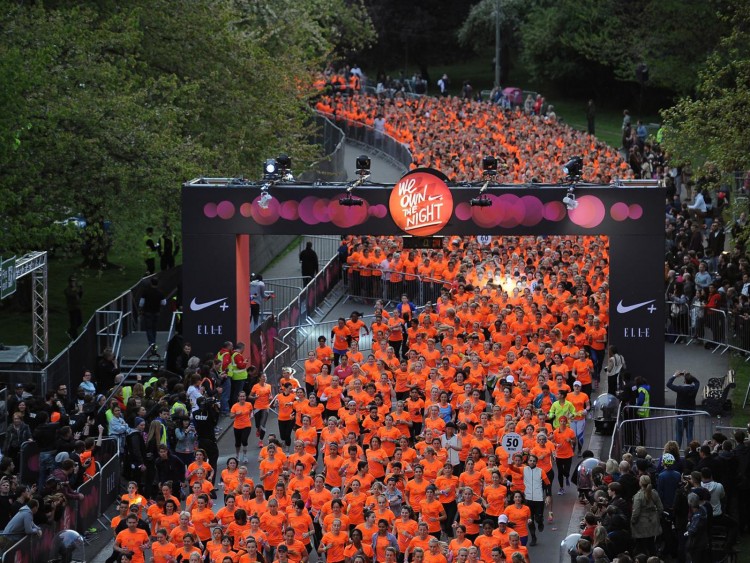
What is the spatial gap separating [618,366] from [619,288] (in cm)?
152

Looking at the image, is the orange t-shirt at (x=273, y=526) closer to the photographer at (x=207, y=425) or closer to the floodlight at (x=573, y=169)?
the photographer at (x=207, y=425)

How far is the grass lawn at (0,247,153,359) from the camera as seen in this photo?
35625mm

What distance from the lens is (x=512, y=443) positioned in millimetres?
22484

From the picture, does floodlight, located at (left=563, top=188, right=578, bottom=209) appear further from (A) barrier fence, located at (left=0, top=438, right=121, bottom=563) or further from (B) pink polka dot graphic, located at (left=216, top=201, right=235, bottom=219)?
(A) barrier fence, located at (left=0, top=438, right=121, bottom=563)

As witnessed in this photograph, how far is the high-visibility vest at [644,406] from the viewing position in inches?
1017

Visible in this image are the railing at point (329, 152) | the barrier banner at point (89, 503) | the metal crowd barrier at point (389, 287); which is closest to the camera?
the barrier banner at point (89, 503)

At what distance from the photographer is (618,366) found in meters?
27.6

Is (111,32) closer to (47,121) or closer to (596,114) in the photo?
(47,121)

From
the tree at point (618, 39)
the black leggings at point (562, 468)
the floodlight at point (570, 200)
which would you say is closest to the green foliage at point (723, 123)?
the floodlight at point (570, 200)

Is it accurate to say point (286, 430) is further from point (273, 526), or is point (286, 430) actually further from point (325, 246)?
point (325, 246)

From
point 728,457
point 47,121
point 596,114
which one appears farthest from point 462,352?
point 596,114

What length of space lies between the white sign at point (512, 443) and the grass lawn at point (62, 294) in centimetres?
1338

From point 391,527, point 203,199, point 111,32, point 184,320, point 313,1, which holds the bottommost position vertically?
point 391,527

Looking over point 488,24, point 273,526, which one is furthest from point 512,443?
point 488,24
